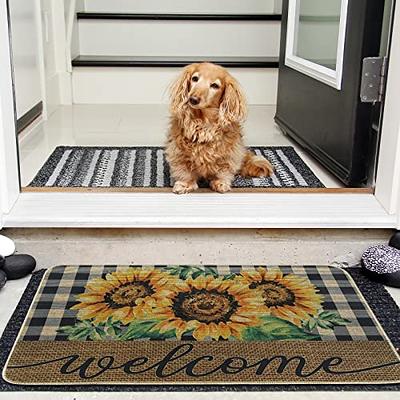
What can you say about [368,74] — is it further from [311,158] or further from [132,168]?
[132,168]

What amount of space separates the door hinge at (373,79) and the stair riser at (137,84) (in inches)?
58.2

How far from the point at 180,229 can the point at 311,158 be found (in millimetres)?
840

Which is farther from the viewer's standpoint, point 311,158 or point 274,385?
point 311,158

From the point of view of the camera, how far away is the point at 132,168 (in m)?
2.12

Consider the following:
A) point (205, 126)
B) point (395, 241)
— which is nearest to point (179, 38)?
point (205, 126)

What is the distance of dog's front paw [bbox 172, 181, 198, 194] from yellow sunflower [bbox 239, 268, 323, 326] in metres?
0.33

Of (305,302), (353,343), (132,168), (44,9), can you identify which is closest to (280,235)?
(305,302)

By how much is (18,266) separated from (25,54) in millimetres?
1266

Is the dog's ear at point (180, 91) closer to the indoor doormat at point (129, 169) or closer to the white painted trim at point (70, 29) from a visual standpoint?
the indoor doormat at point (129, 169)

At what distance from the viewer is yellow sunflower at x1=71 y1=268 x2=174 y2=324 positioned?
139 cm

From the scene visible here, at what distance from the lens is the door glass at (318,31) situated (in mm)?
2072

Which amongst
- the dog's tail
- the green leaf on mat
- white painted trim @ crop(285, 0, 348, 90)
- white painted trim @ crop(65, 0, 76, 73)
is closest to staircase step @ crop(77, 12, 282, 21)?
white painted trim @ crop(65, 0, 76, 73)

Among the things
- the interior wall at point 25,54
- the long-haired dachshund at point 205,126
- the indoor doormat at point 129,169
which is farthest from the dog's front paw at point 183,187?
the interior wall at point 25,54

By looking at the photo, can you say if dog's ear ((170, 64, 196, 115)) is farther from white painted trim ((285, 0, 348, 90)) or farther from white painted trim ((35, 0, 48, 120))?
white painted trim ((35, 0, 48, 120))
